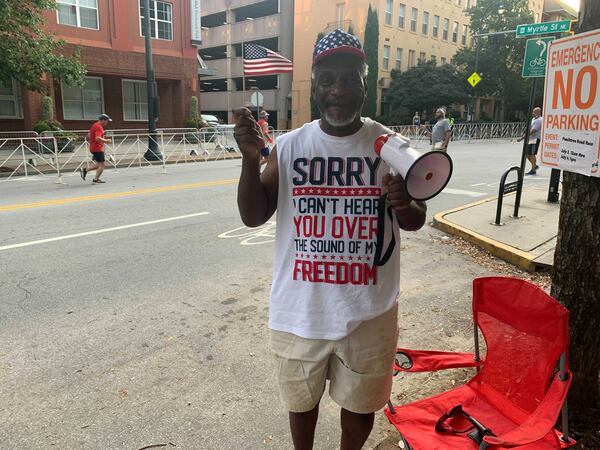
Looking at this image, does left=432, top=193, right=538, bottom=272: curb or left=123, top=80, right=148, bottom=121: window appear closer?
left=432, top=193, right=538, bottom=272: curb

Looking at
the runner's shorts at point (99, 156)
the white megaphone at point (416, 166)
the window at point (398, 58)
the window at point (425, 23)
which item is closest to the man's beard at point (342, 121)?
the white megaphone at point (416, 166)

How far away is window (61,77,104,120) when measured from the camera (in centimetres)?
2328

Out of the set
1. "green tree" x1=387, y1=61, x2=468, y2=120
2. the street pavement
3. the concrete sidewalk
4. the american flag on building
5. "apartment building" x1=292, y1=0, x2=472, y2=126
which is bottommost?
the street pavement

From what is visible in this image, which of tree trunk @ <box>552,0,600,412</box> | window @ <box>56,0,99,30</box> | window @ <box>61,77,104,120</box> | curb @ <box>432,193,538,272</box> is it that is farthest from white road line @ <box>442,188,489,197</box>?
window @ <box>56,0,99,30</box>

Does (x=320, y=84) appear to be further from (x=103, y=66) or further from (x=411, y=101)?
(x=411, y=101)

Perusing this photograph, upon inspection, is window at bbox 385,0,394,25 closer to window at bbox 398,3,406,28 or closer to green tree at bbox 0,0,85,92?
window at bbox 398,3,406,28

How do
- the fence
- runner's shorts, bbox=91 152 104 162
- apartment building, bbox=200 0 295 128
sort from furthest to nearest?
1. apartment building, bbox=200 0 295 128
2. the fence
3. runner's shorts, bbox=91 152 104 162

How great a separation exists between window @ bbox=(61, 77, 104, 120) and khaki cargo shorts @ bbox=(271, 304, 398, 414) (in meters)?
24.4

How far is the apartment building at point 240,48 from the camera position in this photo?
139 feet

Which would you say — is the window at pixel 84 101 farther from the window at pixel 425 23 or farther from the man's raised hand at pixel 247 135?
the window at pixel 425 23

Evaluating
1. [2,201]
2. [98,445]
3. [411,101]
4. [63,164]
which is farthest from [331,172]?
[411,101]

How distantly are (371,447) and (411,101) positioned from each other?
39.6 meters

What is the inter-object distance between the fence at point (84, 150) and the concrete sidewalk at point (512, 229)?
7234 millimetres

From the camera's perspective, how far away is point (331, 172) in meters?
1.95
